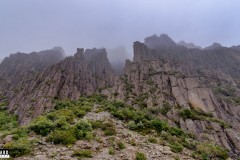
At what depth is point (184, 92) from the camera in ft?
211

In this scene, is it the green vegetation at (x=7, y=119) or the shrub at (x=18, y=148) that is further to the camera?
the green vegetation at (x=7, y=119)

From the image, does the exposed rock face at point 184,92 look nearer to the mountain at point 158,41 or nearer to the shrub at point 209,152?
the shrub at point 209,152

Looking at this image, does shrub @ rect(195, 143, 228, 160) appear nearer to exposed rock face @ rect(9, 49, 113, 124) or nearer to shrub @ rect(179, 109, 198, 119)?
shrub @ rect(179, 109, 198, 119)

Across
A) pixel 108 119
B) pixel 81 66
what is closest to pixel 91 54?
pixel 81 66

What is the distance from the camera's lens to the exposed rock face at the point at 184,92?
151 ft

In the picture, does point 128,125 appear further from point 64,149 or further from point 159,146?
point 64,149

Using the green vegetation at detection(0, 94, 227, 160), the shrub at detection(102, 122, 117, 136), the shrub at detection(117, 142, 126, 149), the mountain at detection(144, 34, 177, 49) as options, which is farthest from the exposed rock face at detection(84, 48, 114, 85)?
the shrub at detection(117, 142, 126, 149)

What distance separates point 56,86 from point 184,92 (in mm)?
39399

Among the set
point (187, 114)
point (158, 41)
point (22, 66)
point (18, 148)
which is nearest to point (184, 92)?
point (187, 114)

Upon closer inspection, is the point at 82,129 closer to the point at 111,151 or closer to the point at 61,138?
the point at 61,138

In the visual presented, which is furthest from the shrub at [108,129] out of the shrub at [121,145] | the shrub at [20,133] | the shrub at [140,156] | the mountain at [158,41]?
the mountain at [158,41]

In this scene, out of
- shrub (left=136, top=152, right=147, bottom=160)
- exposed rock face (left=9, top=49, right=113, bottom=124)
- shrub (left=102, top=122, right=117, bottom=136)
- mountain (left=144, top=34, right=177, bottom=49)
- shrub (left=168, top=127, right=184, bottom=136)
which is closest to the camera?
shrub (left=136, top=152, right=147, bottom=160)

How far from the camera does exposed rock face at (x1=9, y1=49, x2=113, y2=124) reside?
6800 cm

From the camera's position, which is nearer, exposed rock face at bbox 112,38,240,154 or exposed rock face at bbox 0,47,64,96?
exposed rock face at bbox 112,38,240,154
